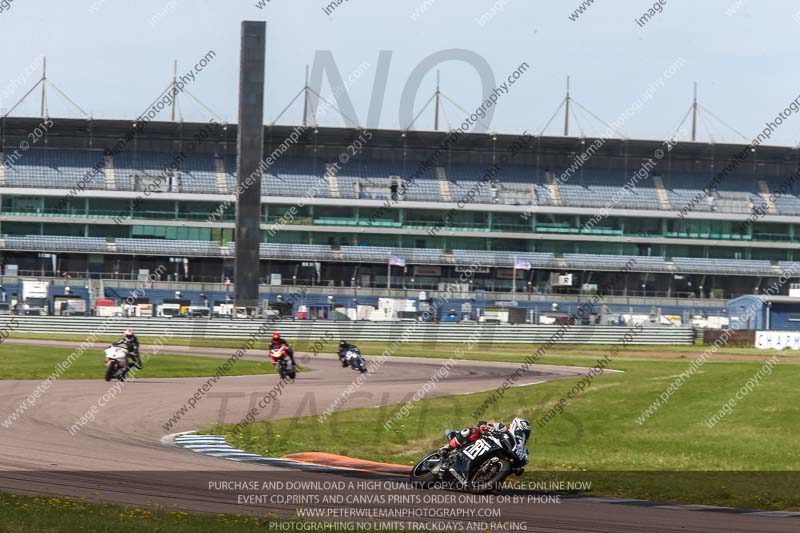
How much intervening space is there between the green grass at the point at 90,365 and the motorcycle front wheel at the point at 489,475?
839 inches

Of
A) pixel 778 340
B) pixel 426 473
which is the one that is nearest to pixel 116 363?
pixel 426 473

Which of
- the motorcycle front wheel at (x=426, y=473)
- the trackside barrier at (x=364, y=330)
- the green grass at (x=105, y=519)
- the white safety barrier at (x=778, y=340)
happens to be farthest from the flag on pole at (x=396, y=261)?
the green grass at (x=105, y=519)

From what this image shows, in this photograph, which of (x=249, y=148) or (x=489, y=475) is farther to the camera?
(x=249, y=148)

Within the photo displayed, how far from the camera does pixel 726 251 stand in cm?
9038

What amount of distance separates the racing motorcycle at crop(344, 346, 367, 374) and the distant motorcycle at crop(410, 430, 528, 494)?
24645 millimetres

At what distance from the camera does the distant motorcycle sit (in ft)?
50.4

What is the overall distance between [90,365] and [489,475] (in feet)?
83.6

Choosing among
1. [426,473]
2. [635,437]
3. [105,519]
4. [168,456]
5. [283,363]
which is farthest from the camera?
[283,363]

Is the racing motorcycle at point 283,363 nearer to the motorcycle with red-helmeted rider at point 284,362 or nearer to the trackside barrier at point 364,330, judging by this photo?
the motorcycle with red-helmeted rider at point 284,362

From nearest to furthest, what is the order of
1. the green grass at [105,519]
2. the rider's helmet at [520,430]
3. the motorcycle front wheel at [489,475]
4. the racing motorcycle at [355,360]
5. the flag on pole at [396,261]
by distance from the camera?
the green grass at [105,519]
the motorcycle front wheel at [489,475]
the rider's helmet at [520,430]
the racing motorcycle at [355,360]
the flag on pole at [396,261]

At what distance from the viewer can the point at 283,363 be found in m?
35.5

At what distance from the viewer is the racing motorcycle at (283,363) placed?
3541cm

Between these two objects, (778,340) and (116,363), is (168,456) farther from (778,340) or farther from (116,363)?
(778,340)

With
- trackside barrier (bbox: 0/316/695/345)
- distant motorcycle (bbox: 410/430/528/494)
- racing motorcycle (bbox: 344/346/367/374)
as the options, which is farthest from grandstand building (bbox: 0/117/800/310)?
distant motorcycle (bbox: 410/430/528/494)
